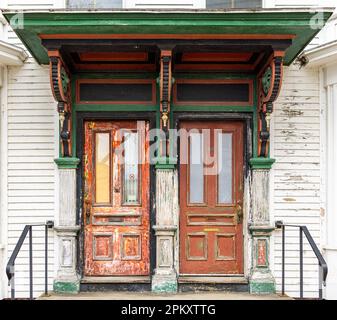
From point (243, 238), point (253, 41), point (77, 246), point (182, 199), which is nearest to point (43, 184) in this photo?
point (77, 246)

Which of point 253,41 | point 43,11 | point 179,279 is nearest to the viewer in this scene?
point 43,11

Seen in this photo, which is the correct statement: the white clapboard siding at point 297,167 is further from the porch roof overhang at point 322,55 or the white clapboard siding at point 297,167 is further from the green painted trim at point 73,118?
the green painted trim at point 73,118

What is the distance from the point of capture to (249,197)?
712 cm

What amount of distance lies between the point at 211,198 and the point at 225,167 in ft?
1.53

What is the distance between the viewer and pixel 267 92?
21.7 ft

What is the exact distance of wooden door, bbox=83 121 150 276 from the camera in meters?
7.21

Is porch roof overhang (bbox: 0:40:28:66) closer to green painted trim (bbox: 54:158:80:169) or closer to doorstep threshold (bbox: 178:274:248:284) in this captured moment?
green painted trim (bbox: 54:158:80:169)

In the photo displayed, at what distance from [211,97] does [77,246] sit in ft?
8.79

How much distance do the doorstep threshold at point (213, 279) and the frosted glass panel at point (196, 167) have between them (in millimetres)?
1034

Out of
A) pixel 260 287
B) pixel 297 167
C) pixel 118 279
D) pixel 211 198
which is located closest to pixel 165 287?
pixel 118 279

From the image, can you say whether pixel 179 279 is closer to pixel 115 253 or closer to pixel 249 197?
pixel 115 253

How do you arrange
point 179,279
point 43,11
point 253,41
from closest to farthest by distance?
point 43,11
point 253,41
point 179,279

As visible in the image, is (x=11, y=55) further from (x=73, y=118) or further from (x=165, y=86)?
(x=165, y=86)

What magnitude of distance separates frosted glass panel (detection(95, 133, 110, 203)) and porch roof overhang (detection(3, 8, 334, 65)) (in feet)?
5.05
